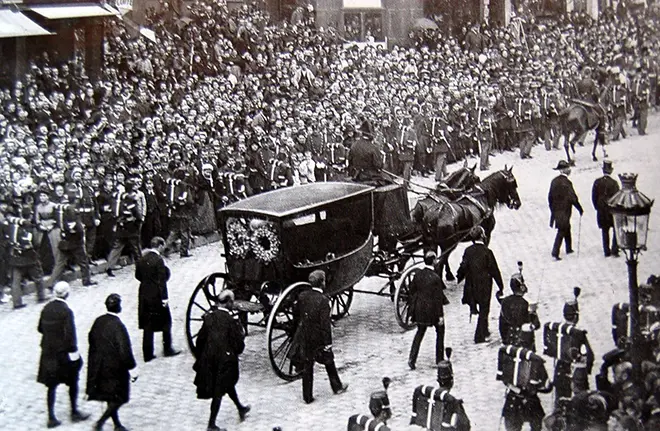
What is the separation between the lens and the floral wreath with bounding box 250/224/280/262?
9586 mm

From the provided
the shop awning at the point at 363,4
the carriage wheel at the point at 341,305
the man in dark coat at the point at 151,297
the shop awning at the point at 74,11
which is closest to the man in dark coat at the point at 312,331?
the carriage wheel at the point at 341,305

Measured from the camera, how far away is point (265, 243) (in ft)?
31.7

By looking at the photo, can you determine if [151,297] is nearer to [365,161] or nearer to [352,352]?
[352,352]

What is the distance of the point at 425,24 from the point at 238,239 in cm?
936

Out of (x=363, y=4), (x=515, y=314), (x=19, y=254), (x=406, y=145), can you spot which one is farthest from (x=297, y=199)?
(x=363, y=4)

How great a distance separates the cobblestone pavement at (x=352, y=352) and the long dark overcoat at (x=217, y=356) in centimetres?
45

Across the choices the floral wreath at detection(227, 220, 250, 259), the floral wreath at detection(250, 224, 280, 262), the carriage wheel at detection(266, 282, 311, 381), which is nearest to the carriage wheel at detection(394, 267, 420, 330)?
the carriage wheel at detection(266, 282, 311, 381)

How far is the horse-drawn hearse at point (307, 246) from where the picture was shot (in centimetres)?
961

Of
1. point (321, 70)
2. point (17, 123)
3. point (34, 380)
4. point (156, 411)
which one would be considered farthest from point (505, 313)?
point (321, 70)

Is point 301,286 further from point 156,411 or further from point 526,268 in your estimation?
point 526,268

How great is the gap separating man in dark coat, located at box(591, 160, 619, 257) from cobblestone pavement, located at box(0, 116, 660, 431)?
0.61 ft

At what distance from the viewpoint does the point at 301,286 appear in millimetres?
9531

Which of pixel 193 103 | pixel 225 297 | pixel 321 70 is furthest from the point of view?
pixel 321 70

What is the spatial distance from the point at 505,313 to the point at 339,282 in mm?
2039
